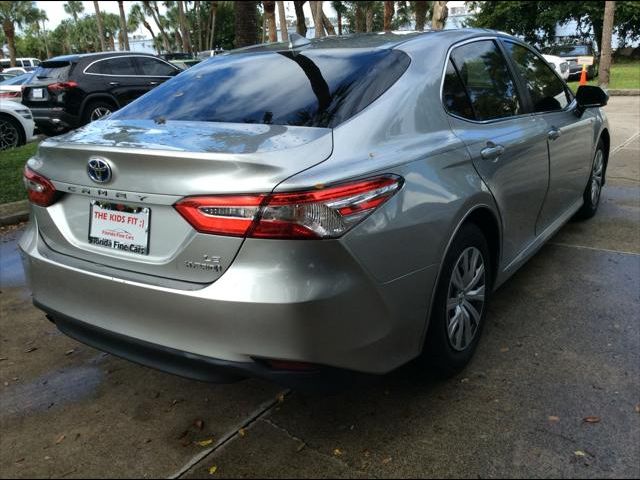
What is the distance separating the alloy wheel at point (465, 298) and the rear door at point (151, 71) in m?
10.6

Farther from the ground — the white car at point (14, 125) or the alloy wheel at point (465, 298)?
the white car at point (14, 125)

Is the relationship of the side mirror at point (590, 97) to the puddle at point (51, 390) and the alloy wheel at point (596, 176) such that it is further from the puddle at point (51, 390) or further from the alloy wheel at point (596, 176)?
the puddle at point (51, 390)

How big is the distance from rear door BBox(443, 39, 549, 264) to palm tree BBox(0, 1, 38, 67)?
5956 cm

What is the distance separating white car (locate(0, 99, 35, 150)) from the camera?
10156 mm

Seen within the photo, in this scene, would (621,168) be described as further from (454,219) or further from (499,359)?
(454,219)

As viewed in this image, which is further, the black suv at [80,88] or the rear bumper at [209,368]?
the black suv at [80,88]

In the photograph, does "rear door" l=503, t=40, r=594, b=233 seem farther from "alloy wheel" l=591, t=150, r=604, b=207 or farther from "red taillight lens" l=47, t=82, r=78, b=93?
"red taillight lens" l=47, t=82, r=78, b=93

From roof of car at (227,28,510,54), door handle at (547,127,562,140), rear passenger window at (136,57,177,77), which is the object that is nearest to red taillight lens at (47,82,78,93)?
rear passenger window at (136,57,177,77)

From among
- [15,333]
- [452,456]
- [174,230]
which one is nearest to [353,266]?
[174,230]

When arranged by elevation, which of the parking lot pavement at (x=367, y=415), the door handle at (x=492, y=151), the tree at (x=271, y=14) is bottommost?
the parking lot pavement at (x=367, y=415)

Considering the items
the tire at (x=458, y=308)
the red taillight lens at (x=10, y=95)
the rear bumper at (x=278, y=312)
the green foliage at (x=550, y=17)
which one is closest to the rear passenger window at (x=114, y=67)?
the red taillight lens at (x=10, y=95)

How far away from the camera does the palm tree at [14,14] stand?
55.7 meters

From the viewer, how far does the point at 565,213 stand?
4.46 meters

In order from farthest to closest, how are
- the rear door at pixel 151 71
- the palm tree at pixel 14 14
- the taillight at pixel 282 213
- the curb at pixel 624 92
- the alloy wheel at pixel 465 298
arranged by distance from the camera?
the palm tree at pixel 14 14 < the curb at pixel 624 92 < the rear door at pixel 151 71 < the alloy wheel at pixel 465 298 < the taillight at pixel 282 213
